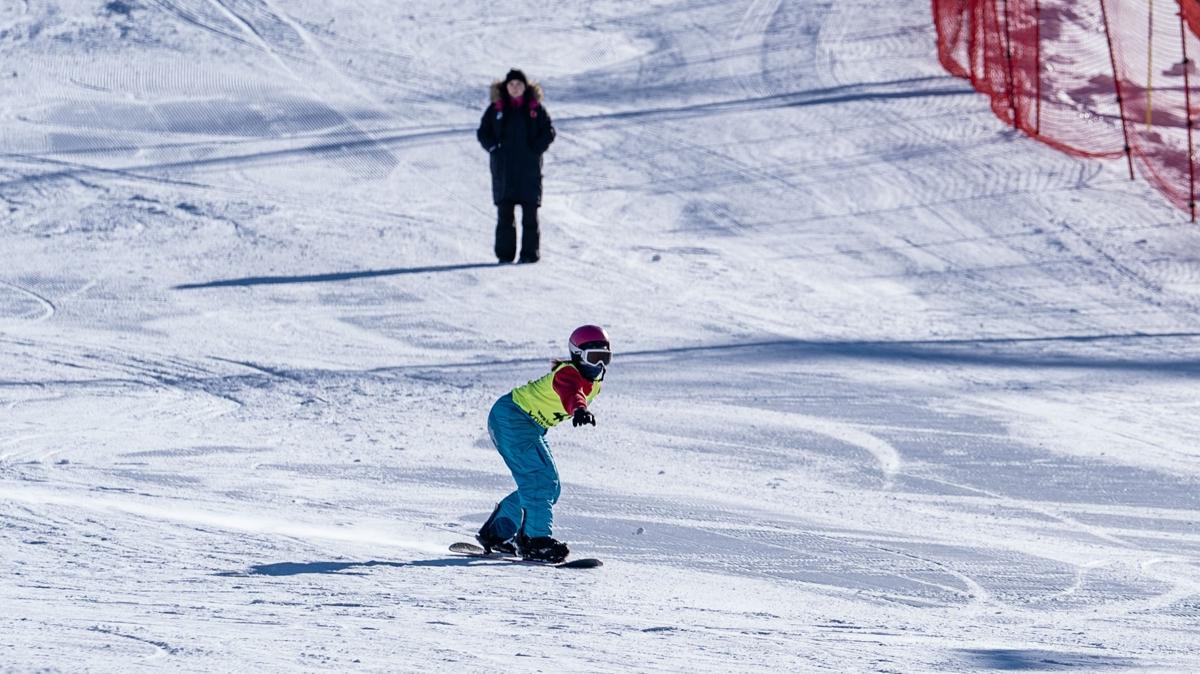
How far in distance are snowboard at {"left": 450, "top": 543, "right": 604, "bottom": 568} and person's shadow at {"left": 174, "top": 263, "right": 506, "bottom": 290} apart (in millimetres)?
5445

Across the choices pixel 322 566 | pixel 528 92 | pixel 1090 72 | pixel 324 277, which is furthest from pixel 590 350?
pixel 1090 72

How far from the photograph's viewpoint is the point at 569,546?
7.12 m

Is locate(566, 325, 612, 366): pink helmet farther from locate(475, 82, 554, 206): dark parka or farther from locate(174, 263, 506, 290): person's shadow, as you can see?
locate(174, 263, 506, 290): person's shadow

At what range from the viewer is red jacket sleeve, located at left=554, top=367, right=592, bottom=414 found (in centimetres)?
639

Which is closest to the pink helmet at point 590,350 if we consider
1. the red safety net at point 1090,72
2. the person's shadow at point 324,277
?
the person's shadow at point 324,277

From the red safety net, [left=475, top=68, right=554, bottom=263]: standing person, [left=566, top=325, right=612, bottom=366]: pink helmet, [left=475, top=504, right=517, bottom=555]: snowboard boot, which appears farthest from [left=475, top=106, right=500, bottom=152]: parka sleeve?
the red safety net

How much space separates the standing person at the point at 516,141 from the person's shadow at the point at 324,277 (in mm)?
529

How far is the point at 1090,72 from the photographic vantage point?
17.8 metres

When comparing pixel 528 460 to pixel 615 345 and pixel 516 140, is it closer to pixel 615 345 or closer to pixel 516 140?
pixel 615 345

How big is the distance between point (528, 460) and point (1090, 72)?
12.8 meters

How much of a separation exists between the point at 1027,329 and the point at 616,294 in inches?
113

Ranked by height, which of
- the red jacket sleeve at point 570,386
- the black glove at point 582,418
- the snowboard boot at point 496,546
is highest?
the red jacket sleeve at point 570,386

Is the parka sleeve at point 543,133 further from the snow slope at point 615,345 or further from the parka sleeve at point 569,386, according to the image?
the parka sleeve at point 569,386

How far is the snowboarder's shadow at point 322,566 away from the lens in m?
6.23
